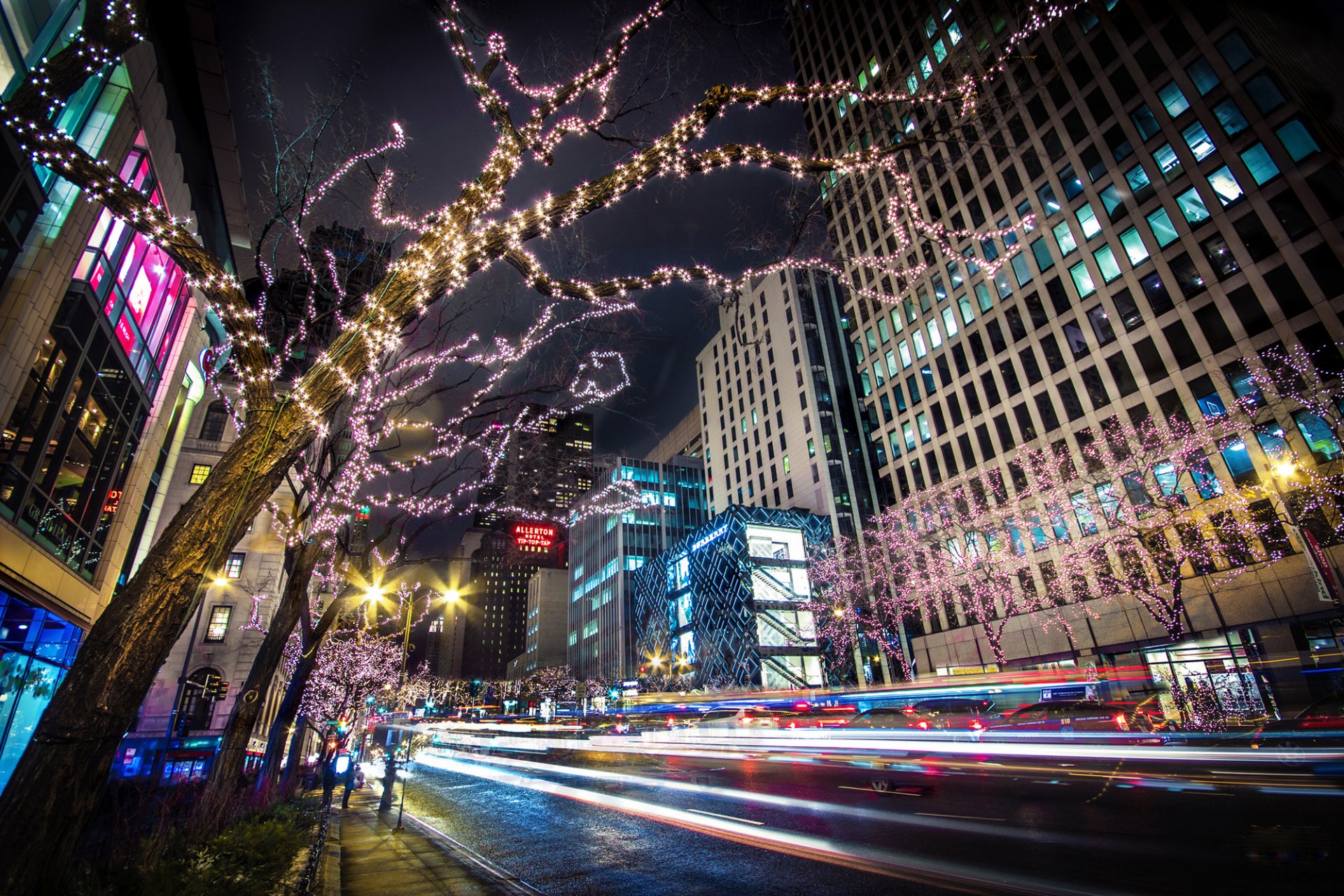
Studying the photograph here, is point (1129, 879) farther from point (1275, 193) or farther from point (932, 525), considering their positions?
point (932, 525)

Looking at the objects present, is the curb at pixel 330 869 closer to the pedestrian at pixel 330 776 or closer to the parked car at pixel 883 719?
the pedestrian at pixel 330 776

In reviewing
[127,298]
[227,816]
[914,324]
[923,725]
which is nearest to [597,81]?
[227,816]

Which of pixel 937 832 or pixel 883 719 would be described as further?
pixel 883 719

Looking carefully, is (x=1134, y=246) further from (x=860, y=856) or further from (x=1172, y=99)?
(x=860, y=856)

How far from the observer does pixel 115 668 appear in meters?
4.05

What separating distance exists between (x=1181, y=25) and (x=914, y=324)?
71.0ft

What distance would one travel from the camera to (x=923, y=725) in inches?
641

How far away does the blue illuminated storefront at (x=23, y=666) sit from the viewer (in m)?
11.1

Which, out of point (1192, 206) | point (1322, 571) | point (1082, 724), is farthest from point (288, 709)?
point (1192, 206)

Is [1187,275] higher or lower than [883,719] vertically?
higher

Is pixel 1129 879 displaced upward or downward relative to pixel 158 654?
downward

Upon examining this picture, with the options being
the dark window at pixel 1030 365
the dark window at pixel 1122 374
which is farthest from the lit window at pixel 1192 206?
the dark window at pixel 1030 365

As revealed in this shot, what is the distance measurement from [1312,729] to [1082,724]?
392 centimetres

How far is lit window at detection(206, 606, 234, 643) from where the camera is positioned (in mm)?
28703
